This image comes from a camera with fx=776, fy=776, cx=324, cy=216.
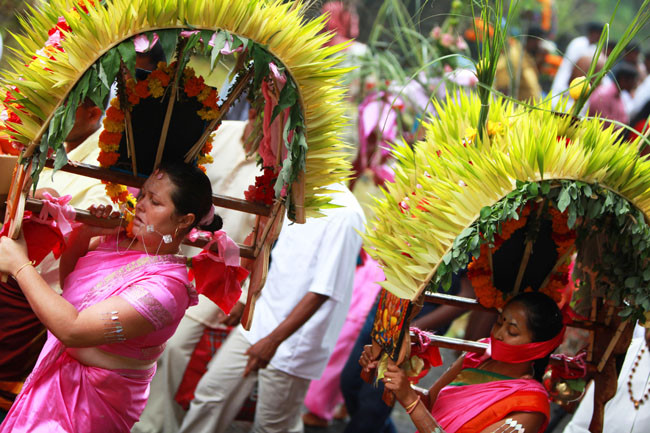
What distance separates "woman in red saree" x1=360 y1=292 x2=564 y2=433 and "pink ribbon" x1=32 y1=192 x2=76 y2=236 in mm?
1382

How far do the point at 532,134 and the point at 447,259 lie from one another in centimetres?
60

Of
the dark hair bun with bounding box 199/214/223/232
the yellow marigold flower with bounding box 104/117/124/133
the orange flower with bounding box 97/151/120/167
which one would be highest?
the yellow marigold flower with bounding box 104/117/124/133

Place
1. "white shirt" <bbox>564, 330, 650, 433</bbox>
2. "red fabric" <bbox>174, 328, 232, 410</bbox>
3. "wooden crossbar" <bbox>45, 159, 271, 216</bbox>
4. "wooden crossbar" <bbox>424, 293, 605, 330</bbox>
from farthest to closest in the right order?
"red fabric" <bbox>174, 328, 232, 410</bbox> < "white shirt" <bbox>564, 330, 650, 433</bbox> < "wooden crossbar" <bbox>424, 293, 605, 330</bbox> < "wooden crossbar" <bbox>45, 159, 271, 216</bbox>

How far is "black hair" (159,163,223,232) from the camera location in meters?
3.14

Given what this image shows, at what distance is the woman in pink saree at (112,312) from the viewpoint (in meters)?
2.82

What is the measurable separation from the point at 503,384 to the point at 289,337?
64.9 inches

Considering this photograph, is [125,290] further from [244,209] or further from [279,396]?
[279,396]

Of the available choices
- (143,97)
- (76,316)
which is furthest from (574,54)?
(76,316)

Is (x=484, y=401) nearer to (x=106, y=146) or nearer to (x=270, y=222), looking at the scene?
(x=270, y=222)

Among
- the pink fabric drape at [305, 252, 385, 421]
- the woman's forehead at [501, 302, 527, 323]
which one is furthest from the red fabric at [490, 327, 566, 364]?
the pink fabric drape at [305, 252, 385, 421]

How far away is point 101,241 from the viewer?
11.1 ft

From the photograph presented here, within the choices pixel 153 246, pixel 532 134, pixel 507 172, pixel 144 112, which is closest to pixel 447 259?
pixel 507 172

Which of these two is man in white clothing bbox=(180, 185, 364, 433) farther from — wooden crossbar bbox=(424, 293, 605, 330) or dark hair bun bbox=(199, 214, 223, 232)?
dark hair bun bbox=(199, 214, 223, 232)

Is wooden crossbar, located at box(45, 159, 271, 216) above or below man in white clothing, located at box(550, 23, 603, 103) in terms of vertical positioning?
below
